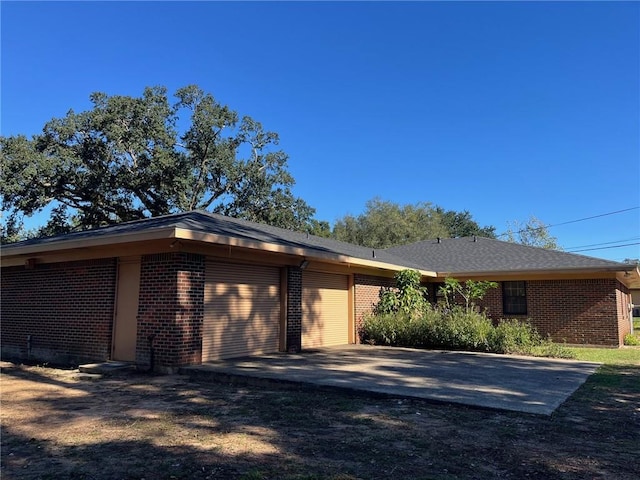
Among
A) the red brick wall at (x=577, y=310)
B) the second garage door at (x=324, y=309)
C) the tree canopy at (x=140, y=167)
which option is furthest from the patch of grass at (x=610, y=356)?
the tree canopy at (x=140, y=167)

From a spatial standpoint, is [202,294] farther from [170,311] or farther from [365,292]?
[365,292]

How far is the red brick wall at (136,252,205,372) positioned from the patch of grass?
929 centimetres

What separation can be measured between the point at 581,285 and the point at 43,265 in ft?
52.7

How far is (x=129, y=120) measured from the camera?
86.9 ft

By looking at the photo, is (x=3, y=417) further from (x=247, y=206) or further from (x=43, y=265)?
(x=247, y=206)

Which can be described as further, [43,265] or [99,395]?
[43,265]

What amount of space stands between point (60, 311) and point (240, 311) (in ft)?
13.9

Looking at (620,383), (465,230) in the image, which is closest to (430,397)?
(620,383)

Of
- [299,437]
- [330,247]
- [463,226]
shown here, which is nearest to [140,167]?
[330,247]

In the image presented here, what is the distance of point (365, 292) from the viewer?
15.6 meters

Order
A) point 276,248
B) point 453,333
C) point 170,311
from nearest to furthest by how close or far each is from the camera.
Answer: point 170,311, point 276,248, point 453,333

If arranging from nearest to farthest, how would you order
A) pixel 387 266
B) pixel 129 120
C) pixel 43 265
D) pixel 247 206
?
pixel 43 265
pixel 387 266
pixel 129 120
pixel 247 206

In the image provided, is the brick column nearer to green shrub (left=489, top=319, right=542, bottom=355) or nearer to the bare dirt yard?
the bare dirt yard

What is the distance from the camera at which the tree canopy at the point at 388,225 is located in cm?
4559
